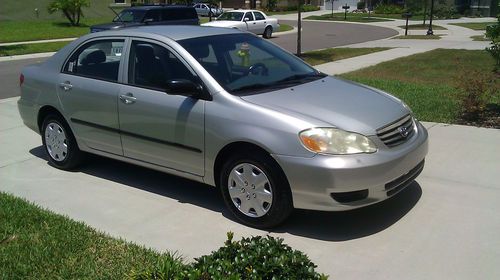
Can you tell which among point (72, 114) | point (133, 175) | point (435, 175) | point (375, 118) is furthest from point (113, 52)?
point (435, 175)

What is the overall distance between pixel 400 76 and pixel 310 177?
9.19 metres

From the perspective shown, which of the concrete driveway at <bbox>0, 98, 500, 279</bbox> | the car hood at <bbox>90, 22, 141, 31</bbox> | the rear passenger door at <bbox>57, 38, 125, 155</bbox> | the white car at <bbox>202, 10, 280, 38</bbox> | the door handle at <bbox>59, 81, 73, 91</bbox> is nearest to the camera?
the concrete driveway at <bbox>0, 98, 500, 279</bbox>

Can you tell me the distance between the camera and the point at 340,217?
4.64 m

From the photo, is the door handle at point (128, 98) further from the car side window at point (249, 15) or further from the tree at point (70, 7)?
the tree at point (70, 7)

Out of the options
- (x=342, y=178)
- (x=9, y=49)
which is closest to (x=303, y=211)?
(x=342, y=178)

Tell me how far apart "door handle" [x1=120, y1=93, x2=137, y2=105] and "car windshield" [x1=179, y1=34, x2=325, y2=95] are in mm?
676

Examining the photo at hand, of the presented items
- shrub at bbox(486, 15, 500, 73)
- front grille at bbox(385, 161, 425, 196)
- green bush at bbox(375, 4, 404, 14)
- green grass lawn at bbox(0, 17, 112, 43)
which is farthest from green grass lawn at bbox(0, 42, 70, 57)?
green bush at bbox(375, 4, 404, 14)

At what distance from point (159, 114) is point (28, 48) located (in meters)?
18.0

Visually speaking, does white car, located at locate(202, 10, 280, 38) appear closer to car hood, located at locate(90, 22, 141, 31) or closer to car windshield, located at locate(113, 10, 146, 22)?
car windshield, located at locate(113, 10, 146, 22)

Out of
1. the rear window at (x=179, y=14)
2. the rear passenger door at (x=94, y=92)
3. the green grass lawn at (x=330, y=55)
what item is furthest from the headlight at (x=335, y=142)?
the rear window at (x=179, y=14)

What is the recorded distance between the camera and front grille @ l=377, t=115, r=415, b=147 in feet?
14.1

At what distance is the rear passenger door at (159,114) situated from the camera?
4684 millimetres

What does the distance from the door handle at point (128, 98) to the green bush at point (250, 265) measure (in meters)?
2.41

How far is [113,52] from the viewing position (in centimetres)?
551
